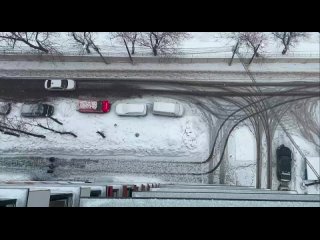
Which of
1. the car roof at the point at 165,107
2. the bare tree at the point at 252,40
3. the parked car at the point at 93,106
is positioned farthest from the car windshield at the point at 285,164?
the parked car at the point at 93,106

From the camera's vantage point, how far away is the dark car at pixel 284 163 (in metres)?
24.9

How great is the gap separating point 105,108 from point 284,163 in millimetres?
13084

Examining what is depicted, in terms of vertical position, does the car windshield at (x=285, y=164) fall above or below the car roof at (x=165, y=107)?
below

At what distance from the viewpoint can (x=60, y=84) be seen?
26594 mm

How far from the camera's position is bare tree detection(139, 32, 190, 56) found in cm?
2592

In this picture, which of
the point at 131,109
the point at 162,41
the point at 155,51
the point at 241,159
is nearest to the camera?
the point at 241,159

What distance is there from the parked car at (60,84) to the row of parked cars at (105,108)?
1331mm

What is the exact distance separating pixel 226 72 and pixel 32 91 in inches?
570

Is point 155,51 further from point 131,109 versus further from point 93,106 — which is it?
point 93,106

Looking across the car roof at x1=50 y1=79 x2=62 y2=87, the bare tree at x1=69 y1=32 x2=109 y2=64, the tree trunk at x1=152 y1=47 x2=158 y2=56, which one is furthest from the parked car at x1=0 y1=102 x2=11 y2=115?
the tree trunk at x1=152 y1=47 x2=158 y2=56

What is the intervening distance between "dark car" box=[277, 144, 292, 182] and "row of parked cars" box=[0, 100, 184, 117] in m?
7.46

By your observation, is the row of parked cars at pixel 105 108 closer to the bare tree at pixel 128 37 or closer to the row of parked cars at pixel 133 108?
the row of parked cars at pixel 133 108

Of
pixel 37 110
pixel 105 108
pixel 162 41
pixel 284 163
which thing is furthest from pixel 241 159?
pixel 37 110

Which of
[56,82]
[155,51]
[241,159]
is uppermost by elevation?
[155,51]
